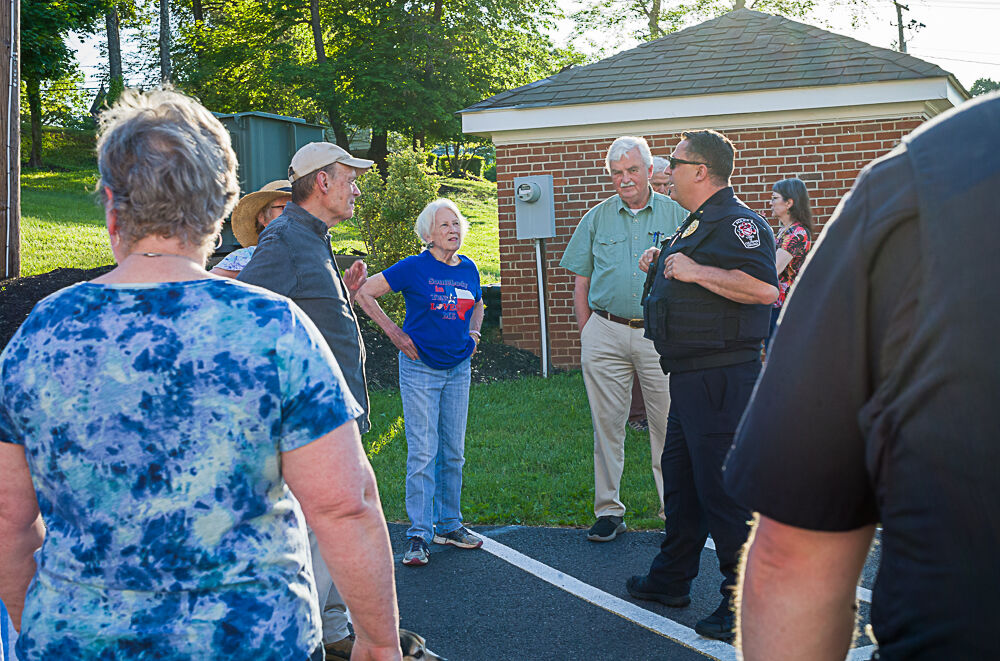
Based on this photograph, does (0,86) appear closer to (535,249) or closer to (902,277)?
(535,249)

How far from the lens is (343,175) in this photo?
4391mm

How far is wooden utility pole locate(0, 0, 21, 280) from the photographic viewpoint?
40.4ft

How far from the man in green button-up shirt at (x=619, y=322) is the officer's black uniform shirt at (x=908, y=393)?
4732 mm

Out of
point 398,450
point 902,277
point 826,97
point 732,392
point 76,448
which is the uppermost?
point 826,97

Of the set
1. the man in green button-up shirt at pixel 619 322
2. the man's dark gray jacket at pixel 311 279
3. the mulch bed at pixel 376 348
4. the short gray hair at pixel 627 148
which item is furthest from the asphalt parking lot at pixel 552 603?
the mulch bed at pixel 376 348

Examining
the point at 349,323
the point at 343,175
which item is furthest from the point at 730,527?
the point at 343,175

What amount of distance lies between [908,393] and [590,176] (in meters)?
11.8

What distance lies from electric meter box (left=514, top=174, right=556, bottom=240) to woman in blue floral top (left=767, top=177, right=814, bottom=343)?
4.74 meters

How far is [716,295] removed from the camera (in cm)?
451

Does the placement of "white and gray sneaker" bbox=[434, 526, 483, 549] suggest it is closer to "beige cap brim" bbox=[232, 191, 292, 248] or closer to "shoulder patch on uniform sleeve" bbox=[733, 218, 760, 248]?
"beige cap brim" bbox=[232, 191, 292, 248]

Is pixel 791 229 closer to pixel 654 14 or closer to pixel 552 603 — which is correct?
pixel 552 603

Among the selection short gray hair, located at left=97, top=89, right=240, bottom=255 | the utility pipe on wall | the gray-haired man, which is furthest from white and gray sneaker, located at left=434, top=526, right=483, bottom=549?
the utility pipe on wall

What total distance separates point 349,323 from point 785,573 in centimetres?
301

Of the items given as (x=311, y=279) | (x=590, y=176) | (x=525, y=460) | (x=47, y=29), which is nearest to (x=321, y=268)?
(x=311, y=279)
